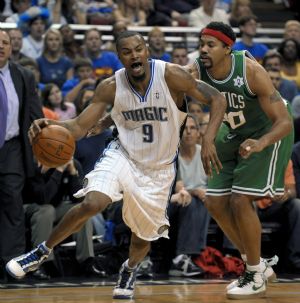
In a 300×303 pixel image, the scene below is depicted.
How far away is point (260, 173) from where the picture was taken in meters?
6.99

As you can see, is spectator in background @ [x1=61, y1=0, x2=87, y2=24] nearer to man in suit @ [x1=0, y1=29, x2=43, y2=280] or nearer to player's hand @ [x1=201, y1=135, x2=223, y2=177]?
man in suit @ [x1=0, y1=29, x2=43, y2=280]

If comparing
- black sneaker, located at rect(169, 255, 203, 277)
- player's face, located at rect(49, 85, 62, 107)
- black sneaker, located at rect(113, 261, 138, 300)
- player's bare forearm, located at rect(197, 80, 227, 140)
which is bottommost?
black sneaker, located at rect(169, 255, 203, 277)

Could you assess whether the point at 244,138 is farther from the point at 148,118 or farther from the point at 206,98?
the point at 148,118

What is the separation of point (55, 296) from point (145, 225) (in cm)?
96

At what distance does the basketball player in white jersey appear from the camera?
6.57 meters

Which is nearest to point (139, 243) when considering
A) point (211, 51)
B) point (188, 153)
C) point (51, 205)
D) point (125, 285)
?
point (125, 285)

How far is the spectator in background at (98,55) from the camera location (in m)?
11.3

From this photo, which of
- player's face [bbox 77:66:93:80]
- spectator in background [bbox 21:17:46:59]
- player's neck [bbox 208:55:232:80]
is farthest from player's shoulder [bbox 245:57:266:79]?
spectator in background [bbox 21:17:46:59]

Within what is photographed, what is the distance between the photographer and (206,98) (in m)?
6.59

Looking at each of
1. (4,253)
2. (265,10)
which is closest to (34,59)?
(4,253)

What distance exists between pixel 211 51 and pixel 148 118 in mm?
700

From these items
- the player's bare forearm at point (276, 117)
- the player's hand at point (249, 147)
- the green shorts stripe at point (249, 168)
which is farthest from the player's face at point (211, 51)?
the player's hand at point (249, 147)

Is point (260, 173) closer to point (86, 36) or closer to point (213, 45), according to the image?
point (213, 45)

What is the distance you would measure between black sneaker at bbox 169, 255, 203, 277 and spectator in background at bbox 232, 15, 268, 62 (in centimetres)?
405
